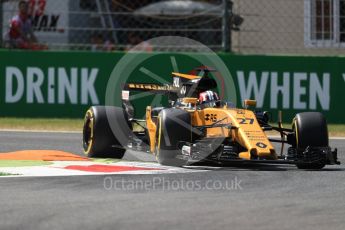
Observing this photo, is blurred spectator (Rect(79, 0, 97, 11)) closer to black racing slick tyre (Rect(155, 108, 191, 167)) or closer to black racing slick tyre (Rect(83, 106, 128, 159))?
black racing slick tyre (Rect(83, 106, 128, 159))

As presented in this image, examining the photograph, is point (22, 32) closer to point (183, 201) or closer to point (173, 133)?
point (173, 133)

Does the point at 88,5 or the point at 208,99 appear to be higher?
the point at 88,5

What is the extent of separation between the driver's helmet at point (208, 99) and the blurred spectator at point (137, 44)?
6.13 meters

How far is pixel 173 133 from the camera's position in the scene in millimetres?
10922

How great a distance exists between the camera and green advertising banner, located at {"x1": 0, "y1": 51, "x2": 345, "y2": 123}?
17.7m

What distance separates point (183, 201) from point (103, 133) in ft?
13.0

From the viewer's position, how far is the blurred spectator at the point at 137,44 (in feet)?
61.5

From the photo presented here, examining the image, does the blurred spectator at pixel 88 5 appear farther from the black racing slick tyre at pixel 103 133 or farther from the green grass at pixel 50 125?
the black racing slick tyre at pixel 103 133

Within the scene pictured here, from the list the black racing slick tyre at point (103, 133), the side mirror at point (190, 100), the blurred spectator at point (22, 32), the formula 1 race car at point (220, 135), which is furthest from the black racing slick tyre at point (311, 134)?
the blurred spectator at point (22, 32)

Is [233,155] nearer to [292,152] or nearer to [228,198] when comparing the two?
[292,152]

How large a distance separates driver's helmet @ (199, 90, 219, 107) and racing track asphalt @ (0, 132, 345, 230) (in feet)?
2.99

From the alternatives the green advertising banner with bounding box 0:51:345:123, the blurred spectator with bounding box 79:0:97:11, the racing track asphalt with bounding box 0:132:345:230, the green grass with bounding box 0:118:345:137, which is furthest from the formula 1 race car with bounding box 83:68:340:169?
the blurred spectator with bounding box 79:0:97:11

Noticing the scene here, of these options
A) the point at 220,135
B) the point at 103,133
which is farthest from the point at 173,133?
the point at 103,133

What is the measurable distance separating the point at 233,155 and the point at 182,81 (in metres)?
1.83
